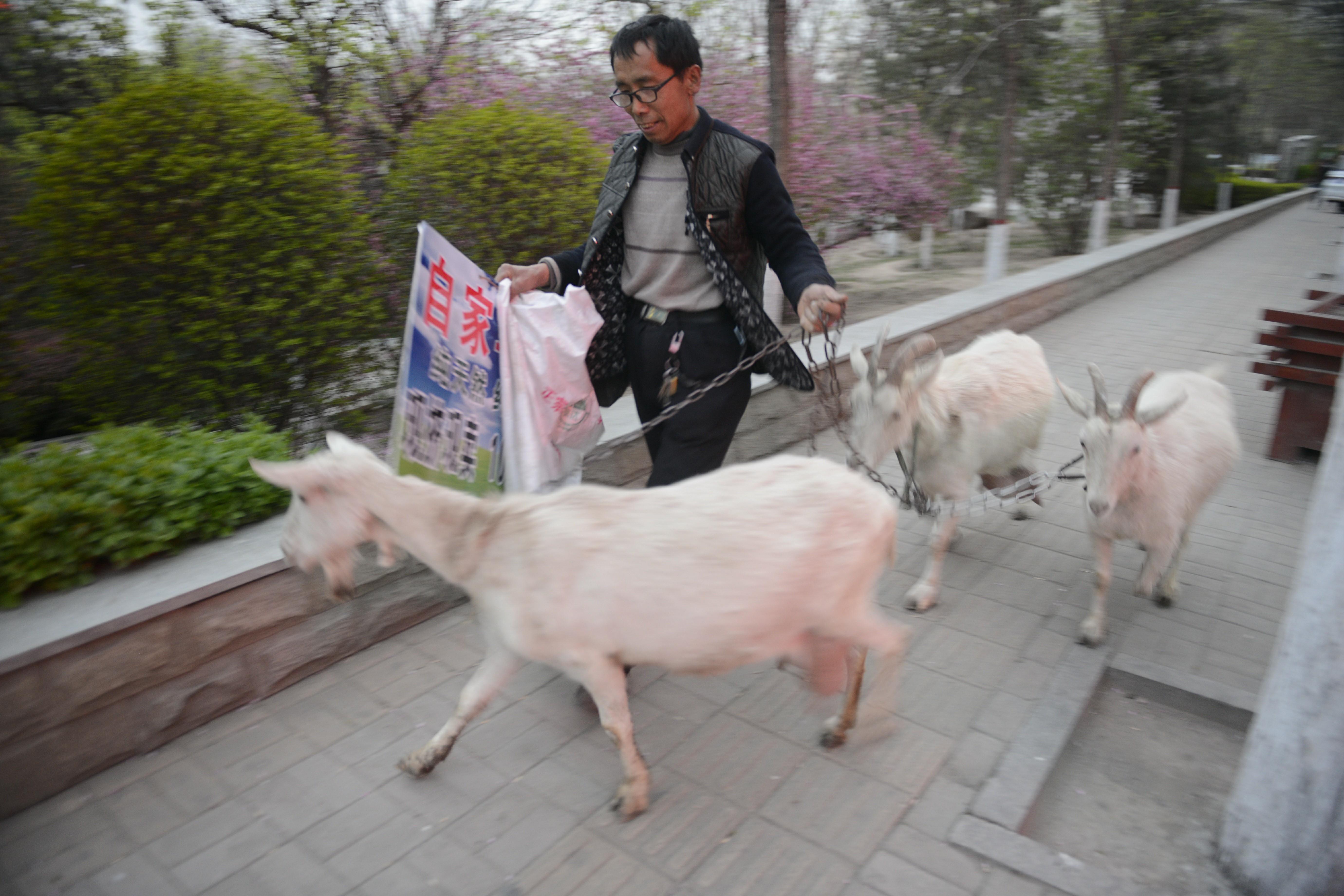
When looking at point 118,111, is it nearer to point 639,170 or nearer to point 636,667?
point 639,170

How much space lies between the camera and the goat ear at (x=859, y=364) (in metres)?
4.01

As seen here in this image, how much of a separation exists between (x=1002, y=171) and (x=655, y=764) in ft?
40.4

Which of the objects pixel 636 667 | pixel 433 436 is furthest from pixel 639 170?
pixel 636 667

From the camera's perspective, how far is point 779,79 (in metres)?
7.59

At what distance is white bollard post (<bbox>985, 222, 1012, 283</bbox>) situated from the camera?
1184cm

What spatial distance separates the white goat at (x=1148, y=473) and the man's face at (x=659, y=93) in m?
2.14

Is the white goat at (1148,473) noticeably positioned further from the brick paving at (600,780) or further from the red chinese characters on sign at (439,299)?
the red chinese characters on sign at (439,299)

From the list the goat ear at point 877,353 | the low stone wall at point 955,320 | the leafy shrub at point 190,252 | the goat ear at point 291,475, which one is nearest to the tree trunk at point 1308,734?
the goat ear at point 877,353

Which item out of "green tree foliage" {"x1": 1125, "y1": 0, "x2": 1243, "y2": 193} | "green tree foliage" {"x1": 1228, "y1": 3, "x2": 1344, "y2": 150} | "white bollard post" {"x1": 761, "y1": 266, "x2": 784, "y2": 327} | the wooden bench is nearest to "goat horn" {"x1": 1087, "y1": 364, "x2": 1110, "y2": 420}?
the wooden bench

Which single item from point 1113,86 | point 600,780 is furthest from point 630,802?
point 1113,86

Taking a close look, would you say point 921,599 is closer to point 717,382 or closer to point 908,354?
point 908,354

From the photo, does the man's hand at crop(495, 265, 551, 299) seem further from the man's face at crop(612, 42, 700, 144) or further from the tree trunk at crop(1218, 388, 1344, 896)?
the tree trunk at crop(1218, 388, 1344, 896)

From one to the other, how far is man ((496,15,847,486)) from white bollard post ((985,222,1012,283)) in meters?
9.52

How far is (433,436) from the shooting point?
3021mm
